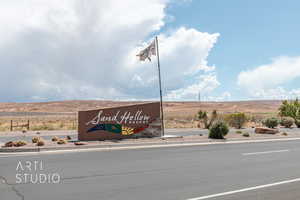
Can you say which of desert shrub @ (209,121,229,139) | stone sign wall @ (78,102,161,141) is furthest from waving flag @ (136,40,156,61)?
desert shrub @ (209,121,229,139)

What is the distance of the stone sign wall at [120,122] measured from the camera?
18562 mm

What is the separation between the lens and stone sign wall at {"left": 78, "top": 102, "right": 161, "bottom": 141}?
18562 millimetres

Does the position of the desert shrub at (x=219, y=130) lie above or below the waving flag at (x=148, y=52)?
below

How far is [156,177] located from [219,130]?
12.8 m

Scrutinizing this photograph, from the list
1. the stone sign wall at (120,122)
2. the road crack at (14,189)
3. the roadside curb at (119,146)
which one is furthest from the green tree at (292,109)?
the road crack at (14,189)

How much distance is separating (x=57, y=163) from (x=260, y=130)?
20178mm

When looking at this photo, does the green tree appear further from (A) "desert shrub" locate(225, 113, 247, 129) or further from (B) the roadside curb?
(B) the roadside curb

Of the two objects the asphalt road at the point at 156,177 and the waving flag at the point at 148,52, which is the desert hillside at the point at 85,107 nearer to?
the waving flag at the point at 148,52

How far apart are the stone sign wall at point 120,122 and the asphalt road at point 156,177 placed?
22.4 feet

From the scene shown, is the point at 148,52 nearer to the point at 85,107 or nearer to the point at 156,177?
the point at 156,177

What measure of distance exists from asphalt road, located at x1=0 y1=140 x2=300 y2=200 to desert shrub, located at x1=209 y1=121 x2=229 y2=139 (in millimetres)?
7788

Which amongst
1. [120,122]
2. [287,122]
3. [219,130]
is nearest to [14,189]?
[120,122]

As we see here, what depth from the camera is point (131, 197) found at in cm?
628

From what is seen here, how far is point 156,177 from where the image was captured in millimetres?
8336
